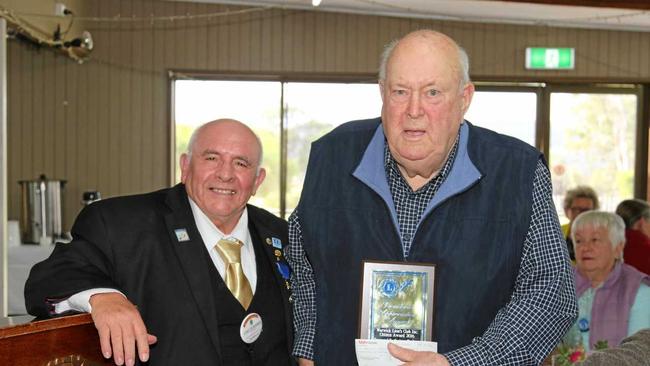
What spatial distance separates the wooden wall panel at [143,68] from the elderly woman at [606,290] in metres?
4.96

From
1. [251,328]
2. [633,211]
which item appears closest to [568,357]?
[251,328]

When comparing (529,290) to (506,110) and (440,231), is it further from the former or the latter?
(506,110)

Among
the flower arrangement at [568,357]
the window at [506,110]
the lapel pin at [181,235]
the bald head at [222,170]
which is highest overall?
the window at [506,110]

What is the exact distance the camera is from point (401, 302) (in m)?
1.75

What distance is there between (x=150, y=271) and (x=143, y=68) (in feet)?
21.7

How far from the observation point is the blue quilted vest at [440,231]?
5.85ft

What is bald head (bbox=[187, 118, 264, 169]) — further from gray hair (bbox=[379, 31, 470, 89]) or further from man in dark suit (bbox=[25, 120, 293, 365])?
gray hair (bbox=[379, 31, 470, 89])

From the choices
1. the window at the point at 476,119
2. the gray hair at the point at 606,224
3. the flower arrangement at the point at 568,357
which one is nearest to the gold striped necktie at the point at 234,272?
the flower arrangement at the point at 568,357

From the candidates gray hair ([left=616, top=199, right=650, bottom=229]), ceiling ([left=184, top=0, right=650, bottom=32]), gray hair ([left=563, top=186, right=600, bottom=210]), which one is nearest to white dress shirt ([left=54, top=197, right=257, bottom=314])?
gray hair ([left=616, top=199, right=650, bottom=229])

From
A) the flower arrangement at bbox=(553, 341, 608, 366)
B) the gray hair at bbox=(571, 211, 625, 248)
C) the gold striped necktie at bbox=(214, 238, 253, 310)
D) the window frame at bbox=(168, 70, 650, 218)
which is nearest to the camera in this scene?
the gold striped necktie at bbox=(214, 238, 253, 310)

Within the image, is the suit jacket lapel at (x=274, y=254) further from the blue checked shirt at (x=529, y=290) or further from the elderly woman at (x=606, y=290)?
the elderly woman at (x=606, y=290)

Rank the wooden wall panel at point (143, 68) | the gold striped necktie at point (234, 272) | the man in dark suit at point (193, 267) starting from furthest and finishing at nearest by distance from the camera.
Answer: the wooden wall panel at point (143, 68) → the gold striped necktie at point (234, 272) → the man in dark suit at point (193, 267)

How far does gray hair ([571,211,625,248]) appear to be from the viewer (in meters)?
4.02

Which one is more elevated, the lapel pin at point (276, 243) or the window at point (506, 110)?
the window at point (506, 110)
